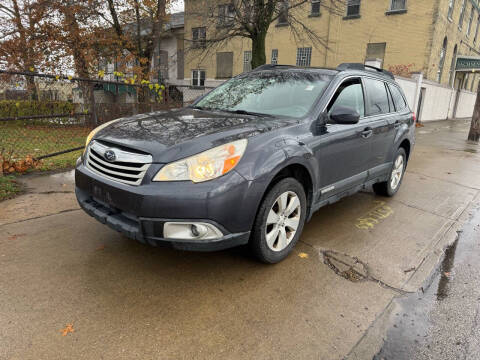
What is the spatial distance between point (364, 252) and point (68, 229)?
3.05 meters

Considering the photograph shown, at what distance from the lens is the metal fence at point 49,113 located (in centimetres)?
592

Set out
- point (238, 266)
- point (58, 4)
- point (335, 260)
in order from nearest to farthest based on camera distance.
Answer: point (238, 266) < point (335, 260) < point (58, 4)

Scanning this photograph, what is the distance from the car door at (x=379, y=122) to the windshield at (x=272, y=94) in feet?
2.92

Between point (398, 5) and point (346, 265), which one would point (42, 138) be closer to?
point (346, 265)

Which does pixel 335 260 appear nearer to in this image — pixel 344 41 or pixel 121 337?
pixel 121 337

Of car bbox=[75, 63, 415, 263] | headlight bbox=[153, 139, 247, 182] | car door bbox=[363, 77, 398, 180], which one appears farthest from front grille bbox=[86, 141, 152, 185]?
car door bbox=[363, 77, 398, 180]

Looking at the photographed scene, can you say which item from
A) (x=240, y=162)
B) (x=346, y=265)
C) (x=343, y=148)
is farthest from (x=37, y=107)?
(x=346, y=265)

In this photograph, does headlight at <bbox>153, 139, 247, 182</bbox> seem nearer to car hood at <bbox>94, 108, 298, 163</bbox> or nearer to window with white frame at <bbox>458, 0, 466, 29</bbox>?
car hood at <bbox>94, 108, 298, 163</bbox>

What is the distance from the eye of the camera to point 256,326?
2.29 m

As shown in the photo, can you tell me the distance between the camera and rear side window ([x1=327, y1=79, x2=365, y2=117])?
3518 millimetres

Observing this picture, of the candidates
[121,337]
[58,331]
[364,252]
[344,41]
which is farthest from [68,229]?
[344,41]

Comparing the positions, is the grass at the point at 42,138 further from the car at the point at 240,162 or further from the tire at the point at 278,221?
the tire at the point at 278,221

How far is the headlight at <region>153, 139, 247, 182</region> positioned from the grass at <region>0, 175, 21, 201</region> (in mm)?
3105

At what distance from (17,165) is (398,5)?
22.0m
